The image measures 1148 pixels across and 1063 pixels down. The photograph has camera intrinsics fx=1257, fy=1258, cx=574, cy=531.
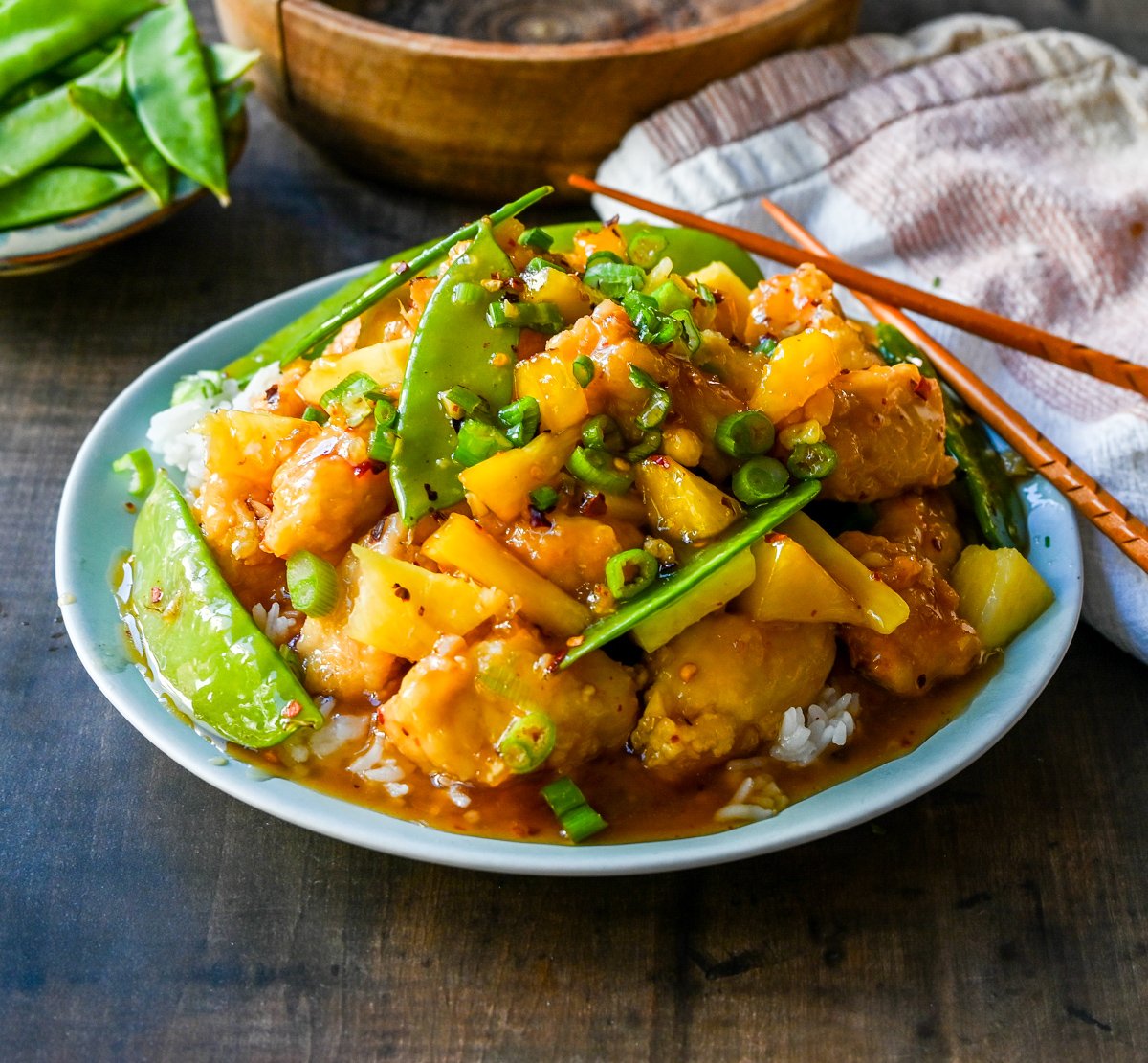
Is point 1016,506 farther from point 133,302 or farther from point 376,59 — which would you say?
point 133,302

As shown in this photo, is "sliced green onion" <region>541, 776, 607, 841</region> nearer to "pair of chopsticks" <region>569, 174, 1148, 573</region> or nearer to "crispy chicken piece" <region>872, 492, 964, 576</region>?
"crispy chicken piece" <region>872, 492, 964, 576</region>

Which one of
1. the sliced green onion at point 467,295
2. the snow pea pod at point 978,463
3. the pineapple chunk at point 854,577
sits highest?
the sliced green onion at point 467,295

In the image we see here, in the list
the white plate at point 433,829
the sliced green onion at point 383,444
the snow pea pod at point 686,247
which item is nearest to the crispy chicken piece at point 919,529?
the white plate at point 433,829

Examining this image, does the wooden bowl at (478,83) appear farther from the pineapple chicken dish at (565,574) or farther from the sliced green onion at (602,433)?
the sliced green onion at (602,433)

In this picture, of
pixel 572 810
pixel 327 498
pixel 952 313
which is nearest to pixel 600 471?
pixel 327 498

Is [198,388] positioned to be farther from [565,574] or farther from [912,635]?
[912,635]
